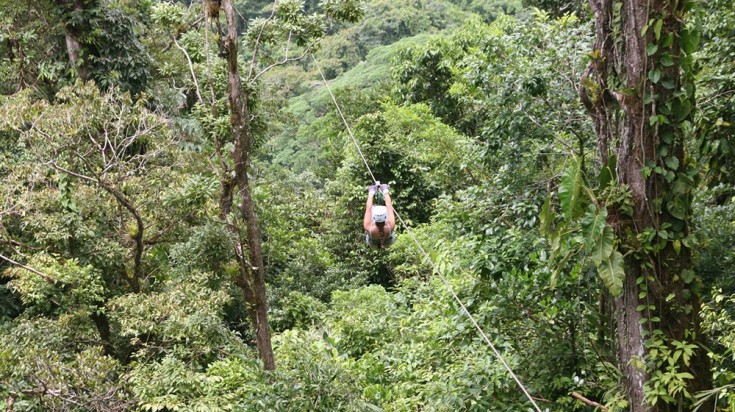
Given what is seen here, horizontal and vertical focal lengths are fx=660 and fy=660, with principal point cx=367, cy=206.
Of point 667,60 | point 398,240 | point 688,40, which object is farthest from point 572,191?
point 398,240

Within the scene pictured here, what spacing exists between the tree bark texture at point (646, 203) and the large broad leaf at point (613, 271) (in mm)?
118

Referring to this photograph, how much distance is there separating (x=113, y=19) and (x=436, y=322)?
23.2 feet

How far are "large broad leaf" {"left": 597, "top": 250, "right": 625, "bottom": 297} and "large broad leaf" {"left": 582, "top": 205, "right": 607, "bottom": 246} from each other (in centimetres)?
11

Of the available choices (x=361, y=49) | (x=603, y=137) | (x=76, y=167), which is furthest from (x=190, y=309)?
(x=361, y=49)

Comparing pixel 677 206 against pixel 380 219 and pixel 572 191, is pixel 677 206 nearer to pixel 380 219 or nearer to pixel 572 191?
pixel 572 191

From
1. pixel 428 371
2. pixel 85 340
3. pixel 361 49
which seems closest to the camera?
pixel 428 371

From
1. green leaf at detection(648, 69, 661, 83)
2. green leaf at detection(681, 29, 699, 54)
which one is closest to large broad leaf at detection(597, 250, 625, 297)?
green leaf at detection(648, 69, 661, 83)

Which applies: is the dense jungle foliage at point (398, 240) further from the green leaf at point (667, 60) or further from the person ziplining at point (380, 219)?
the person ziplining at point (380, 219)

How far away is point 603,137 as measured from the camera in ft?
11.7

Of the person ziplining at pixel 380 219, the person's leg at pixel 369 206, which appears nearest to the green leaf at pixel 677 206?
the person ziplining at pixel 380 219

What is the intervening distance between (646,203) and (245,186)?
3153 mm

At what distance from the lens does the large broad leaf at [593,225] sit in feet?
10.5

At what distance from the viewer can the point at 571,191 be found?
3.35m

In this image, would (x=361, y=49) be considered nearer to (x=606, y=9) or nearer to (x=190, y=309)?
(x=190, y=309)
